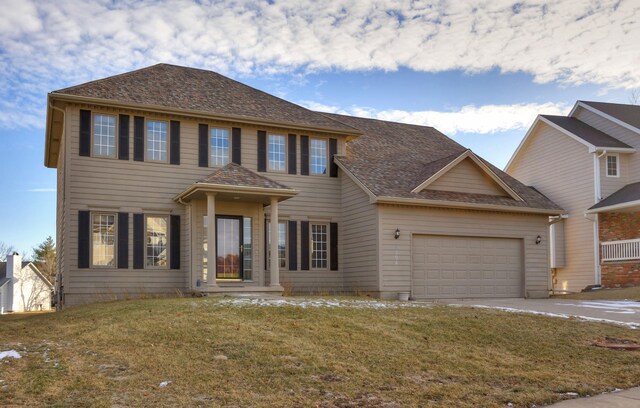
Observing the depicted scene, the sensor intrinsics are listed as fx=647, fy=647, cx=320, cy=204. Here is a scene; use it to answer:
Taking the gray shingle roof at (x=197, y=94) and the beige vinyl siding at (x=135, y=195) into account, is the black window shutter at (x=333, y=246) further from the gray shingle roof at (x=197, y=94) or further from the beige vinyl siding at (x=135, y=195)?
the gray shingle roof at (x=197, y=94)

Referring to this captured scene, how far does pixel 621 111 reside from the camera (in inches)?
1091

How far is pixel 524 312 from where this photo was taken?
14.8m

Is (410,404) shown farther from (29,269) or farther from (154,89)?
(29,269)

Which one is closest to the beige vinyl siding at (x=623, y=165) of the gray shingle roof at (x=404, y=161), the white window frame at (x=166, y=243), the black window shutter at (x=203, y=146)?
the gray shingle roof at (x=404, y=161)

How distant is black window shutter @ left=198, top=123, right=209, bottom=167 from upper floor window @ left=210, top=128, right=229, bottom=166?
0.53ft

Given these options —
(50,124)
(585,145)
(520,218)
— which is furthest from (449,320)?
(585,145)

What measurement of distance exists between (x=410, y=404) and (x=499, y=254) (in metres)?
14.5

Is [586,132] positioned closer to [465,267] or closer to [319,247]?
[465,267]

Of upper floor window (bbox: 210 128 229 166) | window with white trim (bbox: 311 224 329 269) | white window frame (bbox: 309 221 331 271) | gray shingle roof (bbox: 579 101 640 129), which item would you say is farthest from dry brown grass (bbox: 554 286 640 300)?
upper floor window (bbox: 210 128 229 166)

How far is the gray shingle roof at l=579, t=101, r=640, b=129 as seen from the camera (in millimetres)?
26484

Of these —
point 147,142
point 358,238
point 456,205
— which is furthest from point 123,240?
point 456,205

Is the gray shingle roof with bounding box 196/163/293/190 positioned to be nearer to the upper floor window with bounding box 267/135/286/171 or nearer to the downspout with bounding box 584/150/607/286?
the upper floor window with bounding box 267/135/286/171

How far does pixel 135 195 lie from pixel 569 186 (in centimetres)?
1751

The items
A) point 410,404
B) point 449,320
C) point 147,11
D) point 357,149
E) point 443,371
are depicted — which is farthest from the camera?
point 357,149
